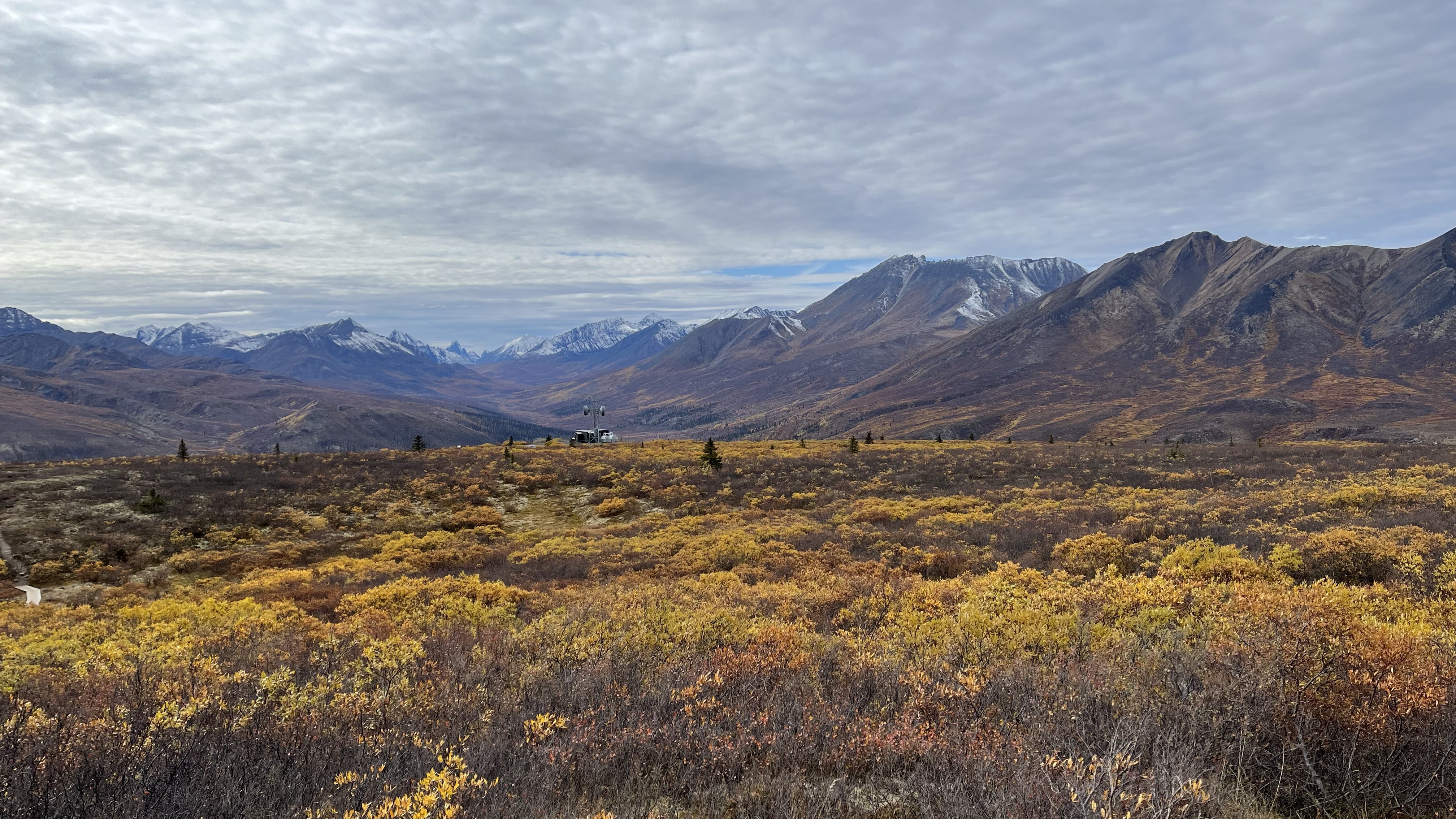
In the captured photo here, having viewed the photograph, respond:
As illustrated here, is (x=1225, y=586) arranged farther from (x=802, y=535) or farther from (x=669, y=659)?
(x=802, y=535)

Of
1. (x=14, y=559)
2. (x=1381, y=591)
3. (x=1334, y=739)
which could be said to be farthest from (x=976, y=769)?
(x=14, y=559)

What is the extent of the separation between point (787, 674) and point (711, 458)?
33239 millimetres

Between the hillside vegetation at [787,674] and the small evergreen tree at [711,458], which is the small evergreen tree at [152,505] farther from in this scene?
the small evergreen tree at [711,458]

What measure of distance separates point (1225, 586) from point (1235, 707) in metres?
5.86

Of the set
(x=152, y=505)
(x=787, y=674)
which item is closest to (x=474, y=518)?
(x=152, y=505)

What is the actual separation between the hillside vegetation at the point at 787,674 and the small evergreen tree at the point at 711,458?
19.0 m

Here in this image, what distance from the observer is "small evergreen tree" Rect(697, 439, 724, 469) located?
40.6 meters

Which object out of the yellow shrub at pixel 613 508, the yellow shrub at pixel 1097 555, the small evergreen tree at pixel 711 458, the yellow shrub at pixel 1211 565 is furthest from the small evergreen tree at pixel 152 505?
the yellow shrub at pixel 1211 565

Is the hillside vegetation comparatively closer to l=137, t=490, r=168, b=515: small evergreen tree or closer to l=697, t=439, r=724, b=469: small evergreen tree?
l=137, t=490, r=168, b=515: small evergreen tree

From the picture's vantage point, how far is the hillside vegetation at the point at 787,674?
4.87 meters

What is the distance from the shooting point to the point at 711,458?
40.9 m

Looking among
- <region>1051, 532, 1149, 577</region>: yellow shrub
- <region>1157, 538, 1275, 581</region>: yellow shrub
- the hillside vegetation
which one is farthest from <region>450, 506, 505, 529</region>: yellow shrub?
<region>1157, 538, 1275, 581</region>: yellow shrub

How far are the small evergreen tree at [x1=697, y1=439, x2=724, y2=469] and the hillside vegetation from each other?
18980 millimetres

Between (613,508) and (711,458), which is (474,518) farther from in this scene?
(711,458)
